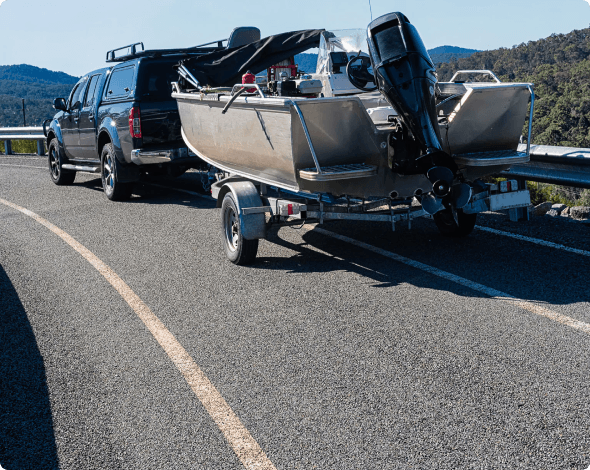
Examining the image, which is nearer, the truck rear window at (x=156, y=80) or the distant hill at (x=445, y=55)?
the distant hill at (x=445, y=55)

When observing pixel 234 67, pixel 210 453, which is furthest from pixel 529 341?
pixel 234 67

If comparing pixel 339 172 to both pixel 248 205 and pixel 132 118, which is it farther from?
pixel 132 118

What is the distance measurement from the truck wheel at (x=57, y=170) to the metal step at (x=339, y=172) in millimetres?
9330

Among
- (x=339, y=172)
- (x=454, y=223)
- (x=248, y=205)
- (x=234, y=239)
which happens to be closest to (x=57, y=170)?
(x=234, y=239)

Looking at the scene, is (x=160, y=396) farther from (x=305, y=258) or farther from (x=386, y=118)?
(x=386, y=118)

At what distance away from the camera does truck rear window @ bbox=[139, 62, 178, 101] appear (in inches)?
437

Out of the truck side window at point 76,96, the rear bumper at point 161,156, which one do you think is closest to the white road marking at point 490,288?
the rear bumper at point 161,156

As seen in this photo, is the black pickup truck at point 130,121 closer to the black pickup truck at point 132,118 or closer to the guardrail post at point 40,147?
the black pickup truck at point 132,118

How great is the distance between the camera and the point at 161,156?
10695mm

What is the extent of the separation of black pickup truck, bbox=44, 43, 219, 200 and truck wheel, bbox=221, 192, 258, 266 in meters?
3.62

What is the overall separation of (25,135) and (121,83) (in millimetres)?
13015

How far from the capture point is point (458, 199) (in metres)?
6.14

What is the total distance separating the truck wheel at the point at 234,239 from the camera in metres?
6.91

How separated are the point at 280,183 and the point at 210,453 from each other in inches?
147
